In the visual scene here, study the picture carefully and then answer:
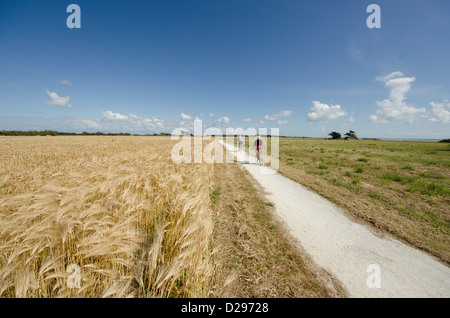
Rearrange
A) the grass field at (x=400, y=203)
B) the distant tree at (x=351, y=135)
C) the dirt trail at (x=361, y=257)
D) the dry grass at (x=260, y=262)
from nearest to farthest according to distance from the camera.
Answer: the dry grass at (x=260, y=262)
the dirt trail at (x=361, y=257)
the grass field at (x=400, y=203)
the distant tree at (x=351, y=135)

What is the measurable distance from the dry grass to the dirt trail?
422 millimetres

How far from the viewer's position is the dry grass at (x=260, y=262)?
2846 mm

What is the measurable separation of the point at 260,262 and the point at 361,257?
2500 mm

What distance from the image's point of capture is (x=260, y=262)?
3457 millimetres

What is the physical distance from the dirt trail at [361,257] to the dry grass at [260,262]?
0.42 meters

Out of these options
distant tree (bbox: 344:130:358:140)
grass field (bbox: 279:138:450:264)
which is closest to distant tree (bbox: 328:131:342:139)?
distant tree (bbox: 344:130:358:140)

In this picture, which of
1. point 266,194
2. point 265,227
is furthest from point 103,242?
point 266,194
